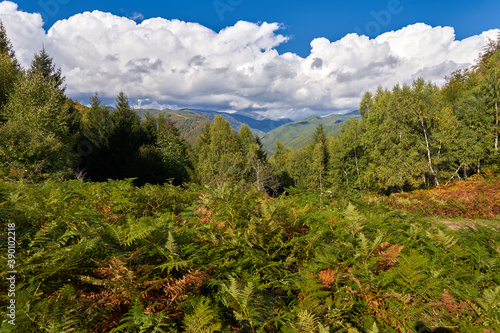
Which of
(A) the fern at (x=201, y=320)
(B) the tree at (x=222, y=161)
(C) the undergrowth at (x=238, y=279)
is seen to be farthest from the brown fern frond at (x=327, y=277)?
(B) the tree at (x=222, y=161)

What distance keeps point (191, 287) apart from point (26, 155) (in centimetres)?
1659

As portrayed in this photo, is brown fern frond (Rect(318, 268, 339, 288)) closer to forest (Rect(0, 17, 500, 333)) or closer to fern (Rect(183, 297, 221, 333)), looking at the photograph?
forest (Rect(0, 17, 500, 333))

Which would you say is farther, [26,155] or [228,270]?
[26,155]

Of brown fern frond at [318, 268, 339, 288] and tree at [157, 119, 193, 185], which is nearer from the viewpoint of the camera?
brown fern frond at [318, 268, 339, 288]

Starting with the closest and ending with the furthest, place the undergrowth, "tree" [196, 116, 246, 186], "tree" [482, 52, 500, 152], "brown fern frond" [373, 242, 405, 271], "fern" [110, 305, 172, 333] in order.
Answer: "fern" [110, 305, 172, 333] < the undergrowth < "brown fern frond" [373, 242, 405, 271] < "tree" [482, 52, 500, 152] < "tree" [196, 116, 246, 186]

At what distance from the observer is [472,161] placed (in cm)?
2364

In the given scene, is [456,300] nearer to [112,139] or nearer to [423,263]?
[423,263]

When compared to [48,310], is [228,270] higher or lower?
lower

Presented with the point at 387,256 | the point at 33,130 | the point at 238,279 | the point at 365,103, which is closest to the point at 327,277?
Answer: the point at 387,256

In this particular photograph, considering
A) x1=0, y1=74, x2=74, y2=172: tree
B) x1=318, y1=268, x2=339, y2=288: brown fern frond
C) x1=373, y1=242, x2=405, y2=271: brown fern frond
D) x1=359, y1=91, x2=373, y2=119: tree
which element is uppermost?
x1=359, y1=91, x2=373, y2=119: tree

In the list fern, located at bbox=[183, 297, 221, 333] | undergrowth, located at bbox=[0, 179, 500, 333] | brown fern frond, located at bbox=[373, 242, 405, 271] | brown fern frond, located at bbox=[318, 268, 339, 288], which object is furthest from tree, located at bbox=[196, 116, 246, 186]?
fern, located at bbox=[183, 297, 221, 333]

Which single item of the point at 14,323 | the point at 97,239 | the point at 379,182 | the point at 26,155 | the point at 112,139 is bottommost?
the point at 379,182

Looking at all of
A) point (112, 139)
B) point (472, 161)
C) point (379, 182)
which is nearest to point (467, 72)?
point (472, 161)

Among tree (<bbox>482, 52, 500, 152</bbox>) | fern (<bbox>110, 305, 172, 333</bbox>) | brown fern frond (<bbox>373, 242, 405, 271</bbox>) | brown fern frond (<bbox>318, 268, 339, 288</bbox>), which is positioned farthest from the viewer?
tree (<bbox>482, 52, 500, 152</bbox>)
